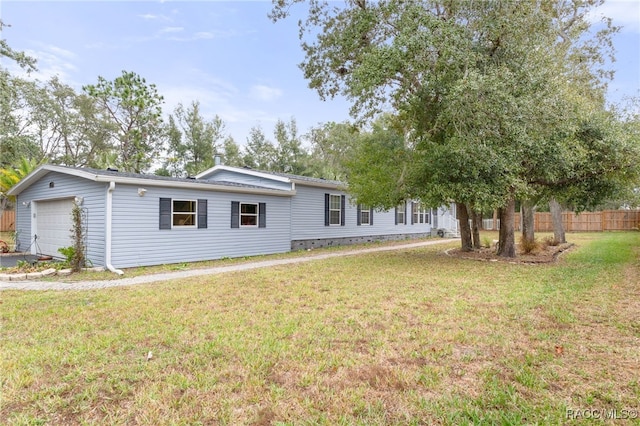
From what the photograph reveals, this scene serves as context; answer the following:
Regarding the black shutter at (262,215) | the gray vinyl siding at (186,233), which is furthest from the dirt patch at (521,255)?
the black shutter at (262,215)

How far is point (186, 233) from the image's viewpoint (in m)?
10.6

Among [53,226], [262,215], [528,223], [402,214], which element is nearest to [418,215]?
[402,214]

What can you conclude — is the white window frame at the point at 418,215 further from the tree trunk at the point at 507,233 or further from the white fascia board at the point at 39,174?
the white fascia board at the point at 39,174

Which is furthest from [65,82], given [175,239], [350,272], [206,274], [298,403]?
[298,403]

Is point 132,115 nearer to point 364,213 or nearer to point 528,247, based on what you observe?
point 364,213

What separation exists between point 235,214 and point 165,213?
96.2 inches

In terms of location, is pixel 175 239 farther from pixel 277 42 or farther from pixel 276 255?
pixel 277 42

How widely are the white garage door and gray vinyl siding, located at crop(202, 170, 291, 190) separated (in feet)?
21.0

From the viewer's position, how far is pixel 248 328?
14.7 ft

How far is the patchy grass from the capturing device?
2.71 meters

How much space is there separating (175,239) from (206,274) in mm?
2468

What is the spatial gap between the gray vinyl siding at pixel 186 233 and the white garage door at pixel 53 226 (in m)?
2.27

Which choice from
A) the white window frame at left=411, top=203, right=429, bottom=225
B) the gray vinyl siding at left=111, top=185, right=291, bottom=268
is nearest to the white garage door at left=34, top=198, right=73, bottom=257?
the gray vinyl siding at left=111, top=185, right=291, bottom=268

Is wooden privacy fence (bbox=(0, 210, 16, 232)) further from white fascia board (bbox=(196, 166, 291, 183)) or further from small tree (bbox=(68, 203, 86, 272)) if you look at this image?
small tree (bbox=(68, 203, 86, 272))
